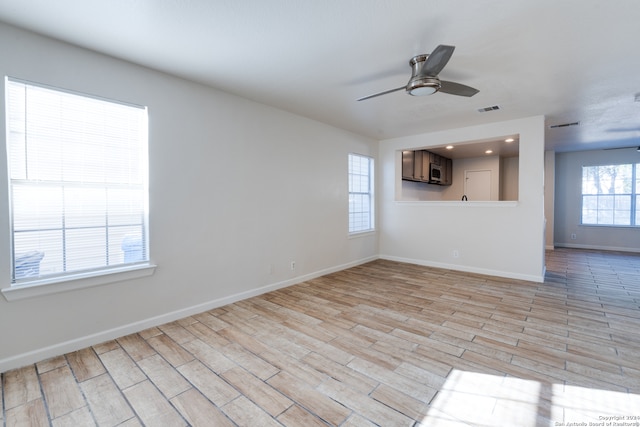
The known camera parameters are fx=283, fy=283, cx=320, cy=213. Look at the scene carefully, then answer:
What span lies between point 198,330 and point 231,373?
2.85 feet

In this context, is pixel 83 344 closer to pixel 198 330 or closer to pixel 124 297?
pixel 124 297

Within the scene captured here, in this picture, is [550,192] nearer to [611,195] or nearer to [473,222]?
[611,195]

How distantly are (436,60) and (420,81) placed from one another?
0.30 metres

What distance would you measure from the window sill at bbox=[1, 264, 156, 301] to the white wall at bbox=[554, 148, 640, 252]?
372 inches

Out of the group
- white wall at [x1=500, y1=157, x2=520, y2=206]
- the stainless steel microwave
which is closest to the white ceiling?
the stainless steel microwave

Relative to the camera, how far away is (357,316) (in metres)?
3.10

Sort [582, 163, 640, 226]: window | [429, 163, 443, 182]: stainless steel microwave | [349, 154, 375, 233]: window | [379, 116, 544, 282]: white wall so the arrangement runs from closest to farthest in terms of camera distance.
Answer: [379, 116, 544, 282]: white wall < [349, 154, 375, 233]: window < [582, 163, 640, 226]: window < [429, 163, 443, 182]: stainless steel microwave

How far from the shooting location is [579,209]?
7363 mm

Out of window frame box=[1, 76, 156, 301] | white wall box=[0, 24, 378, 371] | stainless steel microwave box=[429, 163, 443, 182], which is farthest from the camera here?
stainless steel microwave box=[429, 163, 443, 182]

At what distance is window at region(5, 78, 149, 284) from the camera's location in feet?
7.20

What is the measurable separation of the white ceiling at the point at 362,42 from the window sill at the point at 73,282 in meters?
1.95

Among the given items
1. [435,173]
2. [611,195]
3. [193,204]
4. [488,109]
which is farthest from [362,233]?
[611,195]

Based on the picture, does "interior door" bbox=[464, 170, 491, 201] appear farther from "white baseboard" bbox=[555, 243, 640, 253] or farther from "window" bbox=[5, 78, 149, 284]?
"window" bbox=[5, 78, 149, 284]

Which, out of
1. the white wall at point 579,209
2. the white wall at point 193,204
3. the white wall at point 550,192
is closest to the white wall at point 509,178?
the white wall at point 550,192
